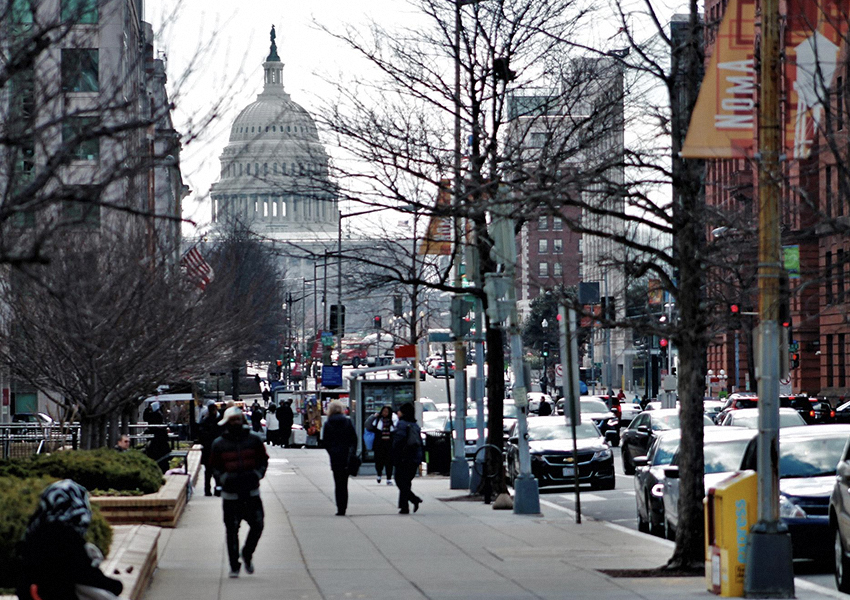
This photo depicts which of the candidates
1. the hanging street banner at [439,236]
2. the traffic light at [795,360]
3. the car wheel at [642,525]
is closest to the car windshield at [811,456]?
the car wheel at [642,525]

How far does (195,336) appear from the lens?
29.1 meters

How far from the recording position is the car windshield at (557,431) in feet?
106

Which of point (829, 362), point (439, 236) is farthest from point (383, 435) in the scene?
point (829, 362)

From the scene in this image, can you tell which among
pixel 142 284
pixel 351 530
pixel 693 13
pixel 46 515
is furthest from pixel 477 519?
pixel 46 515

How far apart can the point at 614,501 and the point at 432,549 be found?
10453 mm

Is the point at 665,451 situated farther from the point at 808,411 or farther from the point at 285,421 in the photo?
the point at 285,421

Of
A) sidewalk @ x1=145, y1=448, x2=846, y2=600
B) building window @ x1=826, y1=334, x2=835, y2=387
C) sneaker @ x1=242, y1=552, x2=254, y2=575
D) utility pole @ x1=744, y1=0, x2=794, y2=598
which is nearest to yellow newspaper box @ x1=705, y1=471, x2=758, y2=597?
utility pole @ x1=744, y1=0, x2=794, y2=598

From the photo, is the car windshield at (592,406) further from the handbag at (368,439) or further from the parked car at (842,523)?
the parked car at (842,523)

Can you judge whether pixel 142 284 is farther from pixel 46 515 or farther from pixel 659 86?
pixel 46 515

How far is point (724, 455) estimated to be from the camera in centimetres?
2023

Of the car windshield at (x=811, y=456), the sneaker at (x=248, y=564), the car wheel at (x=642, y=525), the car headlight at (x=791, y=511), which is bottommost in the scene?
the car wheel at (x=642, y=525)

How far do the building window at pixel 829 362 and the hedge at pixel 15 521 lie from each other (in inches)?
2502

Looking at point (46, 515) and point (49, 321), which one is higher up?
point (49, 321)

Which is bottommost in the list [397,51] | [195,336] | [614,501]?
[614,501]
